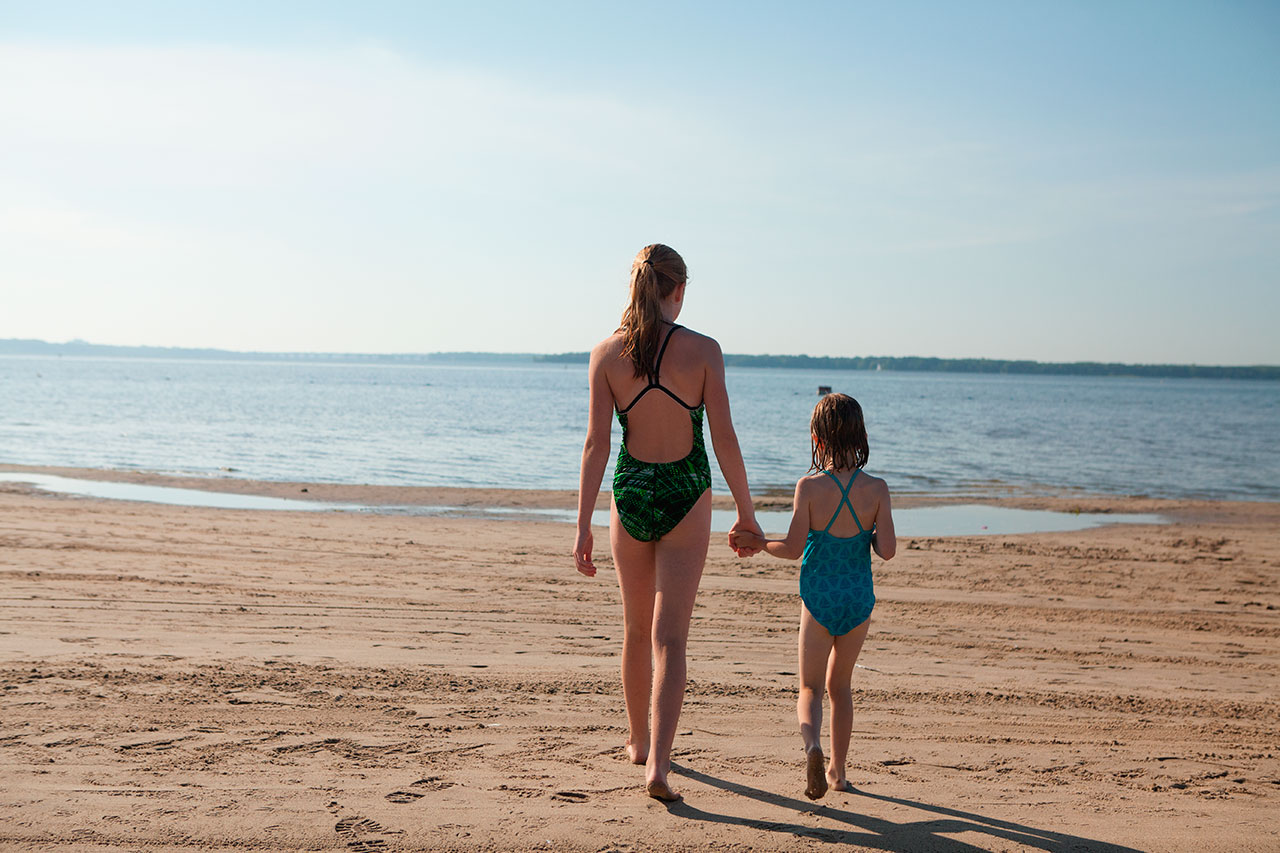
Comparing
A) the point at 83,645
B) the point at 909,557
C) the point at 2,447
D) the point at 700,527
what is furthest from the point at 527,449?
the point at 700,527

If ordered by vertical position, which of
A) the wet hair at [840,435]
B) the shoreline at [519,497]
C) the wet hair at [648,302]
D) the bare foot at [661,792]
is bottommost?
the shoreline at [519,497]

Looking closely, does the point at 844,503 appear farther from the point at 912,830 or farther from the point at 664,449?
the point at 912,830

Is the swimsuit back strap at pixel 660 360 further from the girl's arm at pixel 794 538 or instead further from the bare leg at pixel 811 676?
the bare leg at pixel 811 676

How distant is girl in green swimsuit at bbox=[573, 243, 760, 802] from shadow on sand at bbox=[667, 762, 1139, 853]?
403 millimetres

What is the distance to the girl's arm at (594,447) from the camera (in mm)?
3686

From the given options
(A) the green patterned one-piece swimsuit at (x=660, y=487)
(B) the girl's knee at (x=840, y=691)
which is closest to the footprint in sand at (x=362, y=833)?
(A) the green patterned one-piece swimsuit at (x=660, y=487)

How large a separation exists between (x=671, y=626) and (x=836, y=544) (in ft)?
2.53

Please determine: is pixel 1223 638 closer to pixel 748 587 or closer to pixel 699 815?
pixel 748 587

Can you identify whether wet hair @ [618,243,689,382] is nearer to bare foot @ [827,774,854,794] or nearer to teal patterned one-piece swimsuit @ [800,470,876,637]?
teal patterned one-piece swimsuit @ [800,470,876,637]

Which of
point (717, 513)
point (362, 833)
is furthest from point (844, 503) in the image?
point (717, 513)

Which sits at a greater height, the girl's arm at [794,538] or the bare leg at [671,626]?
the girl's arm at [794,538]

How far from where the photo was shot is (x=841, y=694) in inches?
148

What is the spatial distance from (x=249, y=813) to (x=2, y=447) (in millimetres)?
28941

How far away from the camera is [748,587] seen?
8.89 m
